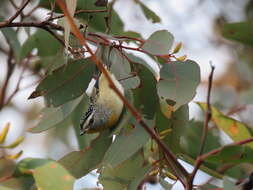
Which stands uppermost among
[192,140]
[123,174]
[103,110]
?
[103,110]

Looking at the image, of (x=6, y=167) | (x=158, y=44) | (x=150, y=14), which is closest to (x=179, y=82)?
(x=158, y=44)

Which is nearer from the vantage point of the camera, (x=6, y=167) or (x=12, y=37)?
(x=12, y=37)

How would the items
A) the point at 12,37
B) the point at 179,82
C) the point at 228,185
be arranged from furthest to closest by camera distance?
the point at 12,37, the point at 179,82, the point at 228,185

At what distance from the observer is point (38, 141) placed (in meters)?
3.39

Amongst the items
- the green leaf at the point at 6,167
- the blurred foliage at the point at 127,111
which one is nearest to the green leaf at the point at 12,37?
the blurred foliage at the point at 127,111

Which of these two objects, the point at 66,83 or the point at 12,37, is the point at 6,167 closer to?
the point at 12,37

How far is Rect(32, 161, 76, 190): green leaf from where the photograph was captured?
0.90 metres

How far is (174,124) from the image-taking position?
1208mm

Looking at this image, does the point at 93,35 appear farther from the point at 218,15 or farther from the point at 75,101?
the point at 218,15

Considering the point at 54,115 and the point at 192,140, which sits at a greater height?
the point at 54,115

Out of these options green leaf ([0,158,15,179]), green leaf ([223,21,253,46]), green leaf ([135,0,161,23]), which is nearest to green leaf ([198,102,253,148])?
green leaf ([135,0,161,23])

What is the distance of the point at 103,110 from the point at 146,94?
19 centimetres

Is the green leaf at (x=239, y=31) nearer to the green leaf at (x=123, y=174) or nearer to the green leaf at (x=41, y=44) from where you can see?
the green leaf at (x=41, y=44)

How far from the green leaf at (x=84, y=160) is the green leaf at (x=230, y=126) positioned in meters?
0.24
